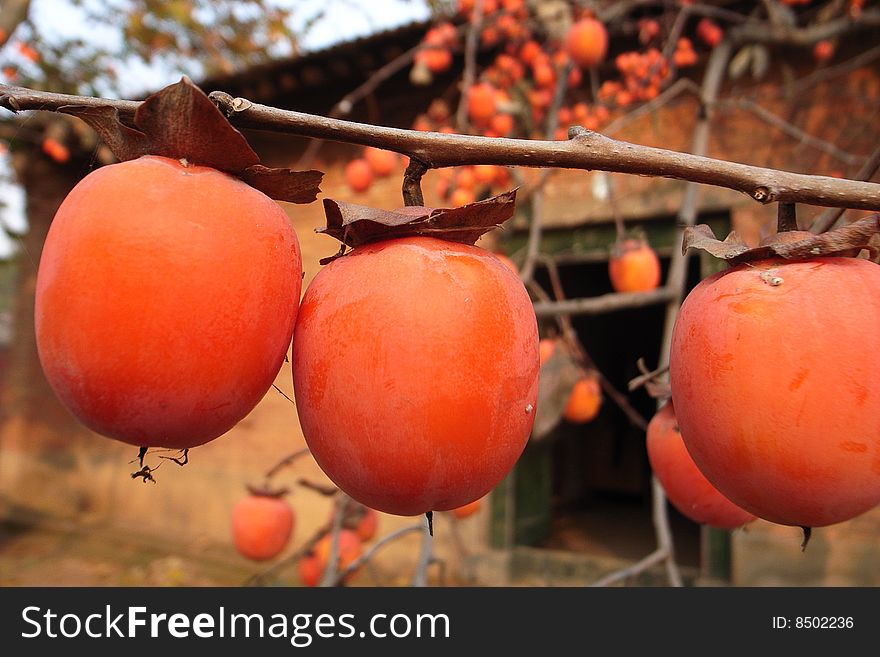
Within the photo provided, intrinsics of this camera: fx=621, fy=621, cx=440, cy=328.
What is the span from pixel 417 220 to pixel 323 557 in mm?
2234

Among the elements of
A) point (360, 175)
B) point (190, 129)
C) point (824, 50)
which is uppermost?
point (360, 175)

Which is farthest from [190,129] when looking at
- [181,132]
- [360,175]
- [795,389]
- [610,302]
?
[360,175]

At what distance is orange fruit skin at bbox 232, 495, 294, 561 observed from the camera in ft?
7.73

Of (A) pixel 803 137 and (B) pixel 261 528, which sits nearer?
(B) pixel 261 528

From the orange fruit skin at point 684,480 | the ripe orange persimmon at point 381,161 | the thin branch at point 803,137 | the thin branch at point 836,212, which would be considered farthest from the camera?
the ripe orange persimmon at point 381,161

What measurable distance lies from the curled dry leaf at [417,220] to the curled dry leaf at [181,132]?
0.09 m

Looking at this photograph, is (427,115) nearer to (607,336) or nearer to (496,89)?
(496,89)

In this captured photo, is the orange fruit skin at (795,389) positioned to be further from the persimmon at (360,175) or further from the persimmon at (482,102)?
the persimmon at (360,175)

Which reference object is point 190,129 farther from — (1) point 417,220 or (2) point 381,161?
(2) point 381,161

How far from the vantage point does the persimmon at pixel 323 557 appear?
2486 millimetres

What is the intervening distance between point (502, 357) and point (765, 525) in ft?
9.09

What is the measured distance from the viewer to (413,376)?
63 centimetres

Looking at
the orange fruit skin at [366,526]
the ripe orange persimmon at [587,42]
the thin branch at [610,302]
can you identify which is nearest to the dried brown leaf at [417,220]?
the thin branch at [610,302]

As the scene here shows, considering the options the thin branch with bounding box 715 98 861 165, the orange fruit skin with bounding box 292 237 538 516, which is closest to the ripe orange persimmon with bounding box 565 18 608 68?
the thin branch with bounding box 715 98 861 165
